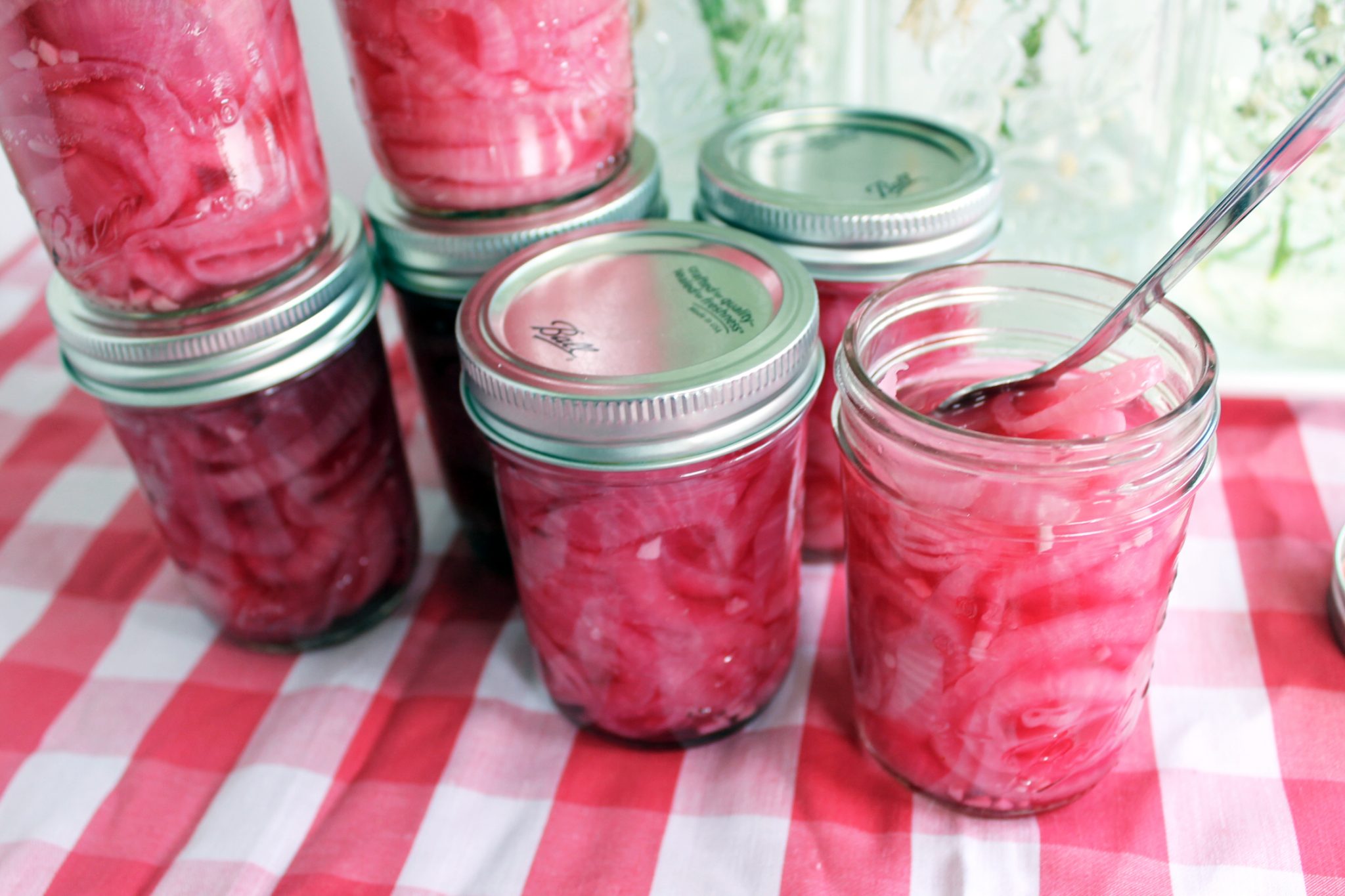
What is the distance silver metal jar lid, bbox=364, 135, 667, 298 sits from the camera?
77 cm

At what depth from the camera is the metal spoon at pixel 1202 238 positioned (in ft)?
1.69

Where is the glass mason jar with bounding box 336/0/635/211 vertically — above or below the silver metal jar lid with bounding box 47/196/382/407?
above

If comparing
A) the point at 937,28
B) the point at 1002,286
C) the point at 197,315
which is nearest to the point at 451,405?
the point at 197,315

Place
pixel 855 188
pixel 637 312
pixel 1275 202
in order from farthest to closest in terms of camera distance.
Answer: pixel 1275 202, pixel 855 188, pixel 637 312

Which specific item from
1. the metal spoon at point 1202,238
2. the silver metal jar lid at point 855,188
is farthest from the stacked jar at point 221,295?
the metal spoon at point 1202,238

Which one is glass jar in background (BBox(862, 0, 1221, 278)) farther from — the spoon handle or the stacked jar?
the stacked jar

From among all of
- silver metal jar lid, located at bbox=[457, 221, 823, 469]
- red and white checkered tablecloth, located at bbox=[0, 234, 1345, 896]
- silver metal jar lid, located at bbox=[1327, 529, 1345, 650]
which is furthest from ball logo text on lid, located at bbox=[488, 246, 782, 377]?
silver metal jar lid, located at bbox=[1327, 529, 1345, 650]

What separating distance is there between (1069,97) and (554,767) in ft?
2.39

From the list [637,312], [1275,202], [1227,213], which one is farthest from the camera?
[1275,202]

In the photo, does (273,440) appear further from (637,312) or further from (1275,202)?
(1275,202)

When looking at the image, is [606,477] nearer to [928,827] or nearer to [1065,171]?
[928,827]

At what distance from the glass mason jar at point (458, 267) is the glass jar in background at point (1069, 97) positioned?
30cm

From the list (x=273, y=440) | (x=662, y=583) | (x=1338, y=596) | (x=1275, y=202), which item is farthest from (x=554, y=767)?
(x=1275, y=202)

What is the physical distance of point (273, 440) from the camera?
0.75 meters
